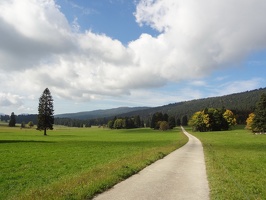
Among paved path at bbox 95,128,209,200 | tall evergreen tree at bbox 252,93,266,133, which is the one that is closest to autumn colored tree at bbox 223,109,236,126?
tall evergreen tree at bbox 252,93,266,133

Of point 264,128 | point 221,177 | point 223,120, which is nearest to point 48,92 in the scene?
point 264,128

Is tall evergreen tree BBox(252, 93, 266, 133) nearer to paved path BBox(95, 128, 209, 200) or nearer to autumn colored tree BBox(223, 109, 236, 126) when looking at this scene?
autumn colored tree BBox(223, 109, 236, 126)

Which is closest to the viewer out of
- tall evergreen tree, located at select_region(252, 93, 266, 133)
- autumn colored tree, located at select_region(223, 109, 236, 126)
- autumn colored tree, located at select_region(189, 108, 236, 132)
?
tall evergreen tree, located at select_region(252, 93, 266, 133)

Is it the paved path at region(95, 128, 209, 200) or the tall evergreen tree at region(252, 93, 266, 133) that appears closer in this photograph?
the paved path at region(95, 128, 209, 200)

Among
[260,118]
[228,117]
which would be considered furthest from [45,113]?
[228,117]

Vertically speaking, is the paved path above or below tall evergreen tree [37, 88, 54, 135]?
below

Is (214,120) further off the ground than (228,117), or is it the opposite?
(228,117)

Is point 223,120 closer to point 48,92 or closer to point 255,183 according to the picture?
point 48,92

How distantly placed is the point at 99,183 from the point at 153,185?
8.35 ft

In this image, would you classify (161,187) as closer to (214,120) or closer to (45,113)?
(45,113)

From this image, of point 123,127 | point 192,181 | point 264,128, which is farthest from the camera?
point 123,127

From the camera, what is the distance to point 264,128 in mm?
83562

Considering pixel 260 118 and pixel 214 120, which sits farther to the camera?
pixel 214 120

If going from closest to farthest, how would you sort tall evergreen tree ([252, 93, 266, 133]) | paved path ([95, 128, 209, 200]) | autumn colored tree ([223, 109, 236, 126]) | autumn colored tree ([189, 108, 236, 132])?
paved path ([95, 128, 209, 200]), tall evergreen tree ([252, 93, 266, 133]), autumn colored tree ([189, 108, 236, 132]), autumn colored tree ([223, 109, 236, 126])
